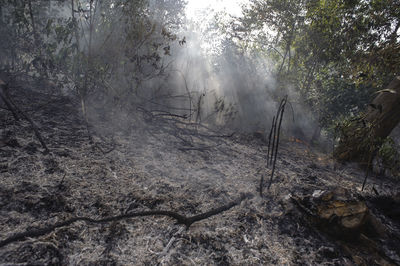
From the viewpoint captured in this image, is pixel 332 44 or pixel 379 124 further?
pixel 332 44

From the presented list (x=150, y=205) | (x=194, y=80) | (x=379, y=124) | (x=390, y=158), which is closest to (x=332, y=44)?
(x=379, y=124)

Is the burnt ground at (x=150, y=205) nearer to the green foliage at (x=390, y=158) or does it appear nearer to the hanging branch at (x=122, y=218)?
the hanging branch at (x=122, y=218)

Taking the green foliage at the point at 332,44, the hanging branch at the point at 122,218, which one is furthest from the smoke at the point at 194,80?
the hanging branch at the point at 122,218

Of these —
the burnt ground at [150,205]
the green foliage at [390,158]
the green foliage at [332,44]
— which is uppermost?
the green foliage at [332,44]

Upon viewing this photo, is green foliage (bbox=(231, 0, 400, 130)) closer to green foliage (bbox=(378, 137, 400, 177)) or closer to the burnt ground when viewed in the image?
green foliage (bbox=(378, 137, 400, 177))

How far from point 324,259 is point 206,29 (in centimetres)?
1762

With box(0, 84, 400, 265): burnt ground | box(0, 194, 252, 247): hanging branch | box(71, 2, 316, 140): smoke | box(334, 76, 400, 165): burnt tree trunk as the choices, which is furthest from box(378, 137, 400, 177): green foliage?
box(0, 194, 252, 247): hanging branch

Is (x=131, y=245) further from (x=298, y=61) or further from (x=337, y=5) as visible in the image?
(x=298, y=61)

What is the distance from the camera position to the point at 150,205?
1.61m

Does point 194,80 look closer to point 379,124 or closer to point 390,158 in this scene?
point 379,124

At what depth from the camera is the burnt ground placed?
1.19 meters

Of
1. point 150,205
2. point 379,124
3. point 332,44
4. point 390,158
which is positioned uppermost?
point 332,44

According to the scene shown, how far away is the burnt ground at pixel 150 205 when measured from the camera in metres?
1.19

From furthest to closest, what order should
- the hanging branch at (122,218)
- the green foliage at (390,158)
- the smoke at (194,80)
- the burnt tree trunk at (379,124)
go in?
the smoke at (194,80) < the burnt tree trunk at (379,124) < the green foliage at (390,158) < the hanging branch at (122,218)
